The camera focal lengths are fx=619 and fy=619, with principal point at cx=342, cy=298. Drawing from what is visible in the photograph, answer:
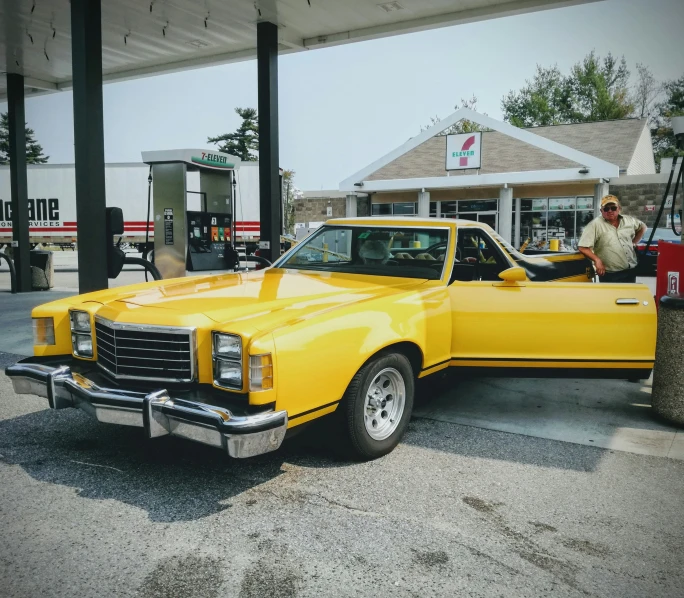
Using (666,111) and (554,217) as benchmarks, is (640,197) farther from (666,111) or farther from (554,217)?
(666,111)

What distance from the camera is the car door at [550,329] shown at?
15.3 feet

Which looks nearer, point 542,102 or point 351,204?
point 351,204

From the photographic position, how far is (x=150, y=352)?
3.59 metres

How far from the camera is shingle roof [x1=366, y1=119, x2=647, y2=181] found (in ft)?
90.2

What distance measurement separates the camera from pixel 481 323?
465 centimetres

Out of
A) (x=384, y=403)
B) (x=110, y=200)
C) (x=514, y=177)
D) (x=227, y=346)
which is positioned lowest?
(x=384, y=403)

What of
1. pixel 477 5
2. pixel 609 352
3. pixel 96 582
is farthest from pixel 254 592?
pixel 477 5

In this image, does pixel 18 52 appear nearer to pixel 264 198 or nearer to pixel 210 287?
pixel 264 198

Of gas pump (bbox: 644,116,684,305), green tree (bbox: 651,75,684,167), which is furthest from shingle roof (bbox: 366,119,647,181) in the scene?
green tree (bbox: 651,75,684,167)

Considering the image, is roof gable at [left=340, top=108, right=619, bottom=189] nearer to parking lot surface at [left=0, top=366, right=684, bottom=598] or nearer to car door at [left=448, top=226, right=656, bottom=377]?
car door at [left=448, top=226, right=656, bottom=377]

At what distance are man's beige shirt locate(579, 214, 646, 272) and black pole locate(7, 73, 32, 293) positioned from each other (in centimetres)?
1187

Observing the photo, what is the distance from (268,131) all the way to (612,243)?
5712 mm

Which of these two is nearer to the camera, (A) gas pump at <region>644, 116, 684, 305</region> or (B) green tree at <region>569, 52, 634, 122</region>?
(A) gas pump at <region>644, 116, 684, 305</region>

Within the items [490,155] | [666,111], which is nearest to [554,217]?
[490,155]
